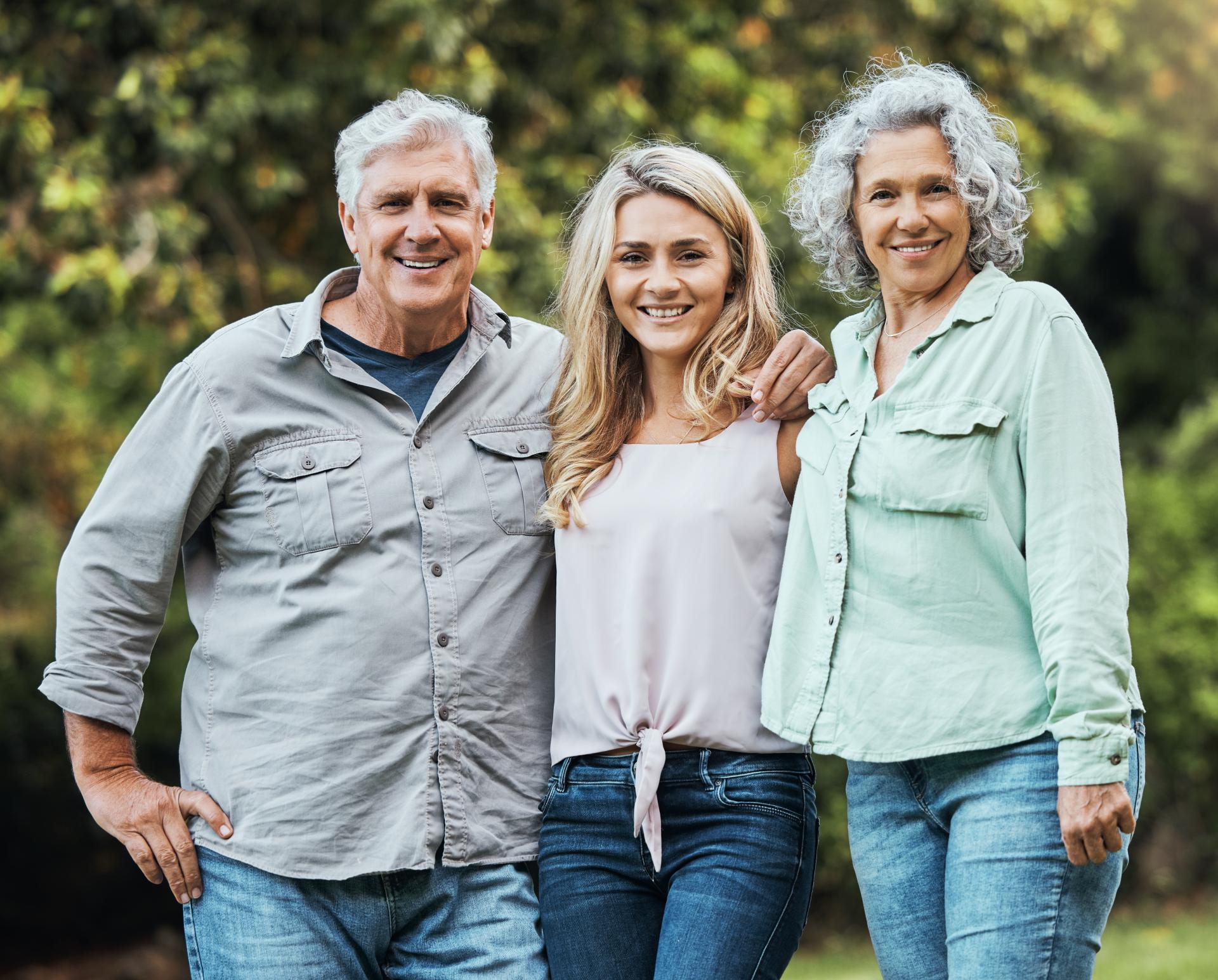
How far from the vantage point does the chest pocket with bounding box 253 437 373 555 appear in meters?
2.94

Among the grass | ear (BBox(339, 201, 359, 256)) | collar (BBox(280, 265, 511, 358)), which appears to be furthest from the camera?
the grass

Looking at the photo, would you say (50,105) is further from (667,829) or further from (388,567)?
(667,829)

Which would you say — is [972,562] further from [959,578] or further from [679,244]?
[679,244]

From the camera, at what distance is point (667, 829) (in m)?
2.81

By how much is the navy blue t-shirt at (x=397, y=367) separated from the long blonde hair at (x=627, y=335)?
309 millimetres

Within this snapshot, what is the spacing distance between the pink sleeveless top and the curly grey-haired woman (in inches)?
4.1

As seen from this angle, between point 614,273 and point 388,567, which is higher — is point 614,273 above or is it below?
above

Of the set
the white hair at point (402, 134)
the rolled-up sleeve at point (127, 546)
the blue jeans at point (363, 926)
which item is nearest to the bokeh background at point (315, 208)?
the white hair at point (402, 134)

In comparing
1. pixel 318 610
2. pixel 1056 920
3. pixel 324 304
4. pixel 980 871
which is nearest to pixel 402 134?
pixel 324 304

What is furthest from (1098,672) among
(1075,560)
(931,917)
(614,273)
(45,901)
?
(45,901)

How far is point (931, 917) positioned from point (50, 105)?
5031 mm

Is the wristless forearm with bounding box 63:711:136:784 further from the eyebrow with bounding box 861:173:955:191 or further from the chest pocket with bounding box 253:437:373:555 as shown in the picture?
the eyebrow with bounding box 861:173:955:191

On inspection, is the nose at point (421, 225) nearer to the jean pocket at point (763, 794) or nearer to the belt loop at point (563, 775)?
the belt loop at point (563, 775)

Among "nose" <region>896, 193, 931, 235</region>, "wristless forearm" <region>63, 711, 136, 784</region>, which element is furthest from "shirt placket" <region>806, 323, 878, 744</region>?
"wristless forearm" <region>63, 711, 136, 784</region>
